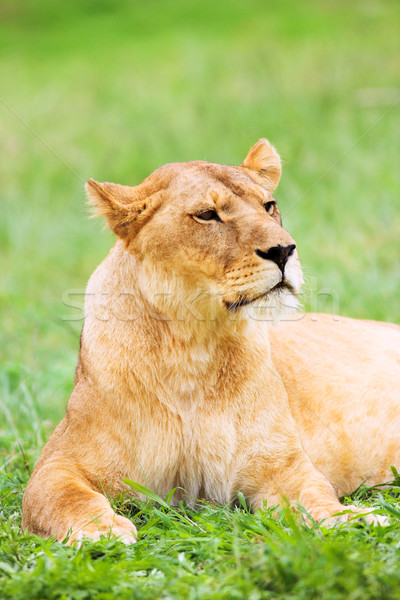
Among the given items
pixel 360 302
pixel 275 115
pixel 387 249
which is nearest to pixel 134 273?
pixel 360 302

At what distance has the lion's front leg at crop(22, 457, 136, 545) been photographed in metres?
3.14

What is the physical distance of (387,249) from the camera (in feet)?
26.4

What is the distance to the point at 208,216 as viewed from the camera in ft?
11.5

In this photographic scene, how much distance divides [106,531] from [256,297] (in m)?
1.09

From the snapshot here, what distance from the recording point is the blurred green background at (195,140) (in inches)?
287

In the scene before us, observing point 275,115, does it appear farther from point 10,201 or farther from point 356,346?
point 356,346

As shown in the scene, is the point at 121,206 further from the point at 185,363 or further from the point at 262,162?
the point at 262,162

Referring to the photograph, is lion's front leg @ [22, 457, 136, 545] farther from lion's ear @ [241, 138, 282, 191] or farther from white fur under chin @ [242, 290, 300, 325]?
lion's ear @ [241, 138, 282, 191]

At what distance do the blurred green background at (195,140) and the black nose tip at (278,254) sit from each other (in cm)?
55

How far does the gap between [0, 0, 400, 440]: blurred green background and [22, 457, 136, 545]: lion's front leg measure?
138cm

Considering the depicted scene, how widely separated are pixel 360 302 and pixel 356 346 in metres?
2.42

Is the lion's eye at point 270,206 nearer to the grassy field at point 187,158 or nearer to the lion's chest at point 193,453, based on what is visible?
the lion's chest at point 193,453

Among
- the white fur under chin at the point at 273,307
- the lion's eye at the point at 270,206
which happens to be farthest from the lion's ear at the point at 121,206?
the white fur under chin at the point at 273,307

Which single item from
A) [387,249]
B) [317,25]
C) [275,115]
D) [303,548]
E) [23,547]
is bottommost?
[23,547]
